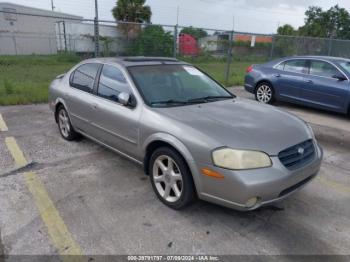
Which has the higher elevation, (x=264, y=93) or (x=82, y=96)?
(x=82, y=96)

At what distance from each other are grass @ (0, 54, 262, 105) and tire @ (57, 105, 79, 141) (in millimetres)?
3114

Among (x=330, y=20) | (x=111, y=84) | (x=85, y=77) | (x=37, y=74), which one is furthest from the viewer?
(x=330, y=20)

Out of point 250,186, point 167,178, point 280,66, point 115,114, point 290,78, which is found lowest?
point 167,178

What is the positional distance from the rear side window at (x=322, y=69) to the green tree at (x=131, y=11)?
24.2 meters

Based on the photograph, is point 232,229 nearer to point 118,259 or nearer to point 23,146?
point 118,259

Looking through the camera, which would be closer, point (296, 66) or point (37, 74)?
point (296, 66)

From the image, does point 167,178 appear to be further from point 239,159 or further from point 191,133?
point 239,159

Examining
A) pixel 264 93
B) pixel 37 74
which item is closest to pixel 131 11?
pixel 37 74

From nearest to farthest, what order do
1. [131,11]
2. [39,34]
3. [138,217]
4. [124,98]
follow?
[138,217], [124,98], [39,34], [131,11]

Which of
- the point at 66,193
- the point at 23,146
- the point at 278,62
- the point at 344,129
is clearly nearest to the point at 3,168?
A: the point at 23,146

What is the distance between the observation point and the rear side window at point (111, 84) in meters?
3.91

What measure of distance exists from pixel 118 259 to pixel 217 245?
873 mm

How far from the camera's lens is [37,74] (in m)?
13.5

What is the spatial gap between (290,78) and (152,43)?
489 cm
